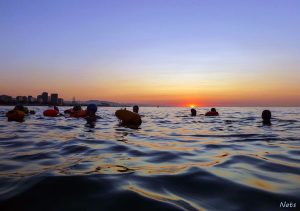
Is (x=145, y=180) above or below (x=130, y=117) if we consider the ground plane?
below

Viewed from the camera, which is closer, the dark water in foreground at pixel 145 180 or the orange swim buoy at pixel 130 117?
the dark water in foreground at pixel 145 180

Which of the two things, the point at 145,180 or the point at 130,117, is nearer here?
the point at 145,180

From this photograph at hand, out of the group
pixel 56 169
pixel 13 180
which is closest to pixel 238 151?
pixel 56 169

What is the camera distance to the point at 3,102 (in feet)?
588

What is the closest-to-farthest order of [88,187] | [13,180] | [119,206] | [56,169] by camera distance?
1. [119,206]
2. [88,187]
3. [13,180]
4. [56,169]

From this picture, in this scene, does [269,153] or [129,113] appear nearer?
[269,153]

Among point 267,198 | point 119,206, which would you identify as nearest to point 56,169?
point 119,206

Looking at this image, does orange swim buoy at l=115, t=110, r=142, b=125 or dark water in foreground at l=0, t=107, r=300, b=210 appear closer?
dark water in foreground at l=0, t=107, r=300, b=210

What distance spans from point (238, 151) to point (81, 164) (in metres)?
5.27

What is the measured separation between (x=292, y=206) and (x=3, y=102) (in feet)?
669

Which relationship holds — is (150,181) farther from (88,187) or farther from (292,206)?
(292,206)

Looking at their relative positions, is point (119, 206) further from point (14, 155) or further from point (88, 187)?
point (14, 155)

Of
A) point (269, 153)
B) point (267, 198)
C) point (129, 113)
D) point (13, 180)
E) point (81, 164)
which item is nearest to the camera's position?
point (267, 198)

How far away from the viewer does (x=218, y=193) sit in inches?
169
